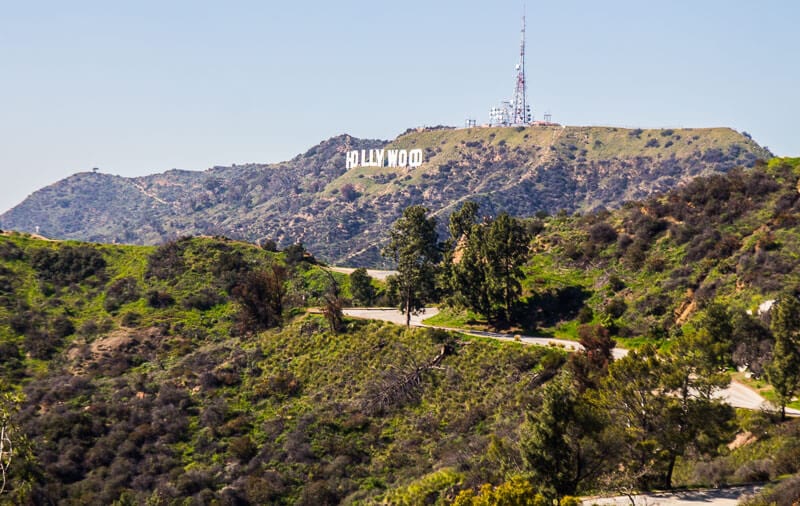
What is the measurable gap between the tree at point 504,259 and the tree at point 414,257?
5.80m

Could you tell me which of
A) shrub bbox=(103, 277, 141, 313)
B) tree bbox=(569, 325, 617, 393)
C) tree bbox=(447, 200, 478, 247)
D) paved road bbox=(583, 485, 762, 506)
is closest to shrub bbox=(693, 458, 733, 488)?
paved road bbox=(583, 485, 762, 506)

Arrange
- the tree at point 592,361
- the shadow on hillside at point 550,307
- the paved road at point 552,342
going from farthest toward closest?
the shadow on hillside at point 550,307 < the tree at point 592,361 < the paved road at point 552,342

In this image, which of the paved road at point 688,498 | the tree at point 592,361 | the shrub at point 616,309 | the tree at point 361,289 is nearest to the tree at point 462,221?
the shrub at point 616,309

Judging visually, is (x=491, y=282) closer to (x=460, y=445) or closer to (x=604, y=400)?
(x=460, y=445)

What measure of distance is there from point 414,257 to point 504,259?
7.92 m

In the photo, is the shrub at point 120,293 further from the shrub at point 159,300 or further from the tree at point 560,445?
the tree at point 560,445

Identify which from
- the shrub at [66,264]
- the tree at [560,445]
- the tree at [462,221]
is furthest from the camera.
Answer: the shrub at [66,264]

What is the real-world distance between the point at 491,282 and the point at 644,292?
502 inches

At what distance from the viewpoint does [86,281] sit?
92.2 metres

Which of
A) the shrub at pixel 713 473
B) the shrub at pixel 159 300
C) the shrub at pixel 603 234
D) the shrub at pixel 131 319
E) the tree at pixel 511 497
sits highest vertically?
the shrub at pixel 603 234

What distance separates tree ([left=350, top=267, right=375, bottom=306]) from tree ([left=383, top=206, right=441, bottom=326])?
24.9 meters

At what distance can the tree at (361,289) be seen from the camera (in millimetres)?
87925

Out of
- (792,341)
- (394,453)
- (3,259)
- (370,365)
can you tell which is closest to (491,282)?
(370,365)

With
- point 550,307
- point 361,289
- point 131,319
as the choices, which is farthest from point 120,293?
point 550,307
